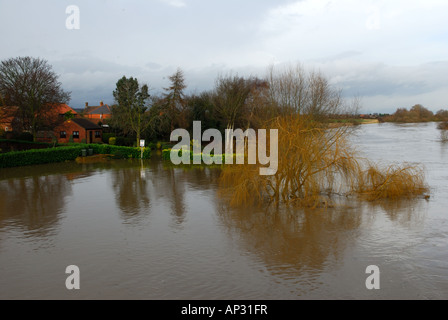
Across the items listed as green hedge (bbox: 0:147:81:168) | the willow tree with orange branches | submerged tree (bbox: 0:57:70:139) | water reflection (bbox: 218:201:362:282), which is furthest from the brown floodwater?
submerged tree (bbox: 0:57:70:139)

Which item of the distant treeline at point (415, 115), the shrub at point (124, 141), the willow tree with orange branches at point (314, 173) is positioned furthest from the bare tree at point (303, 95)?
the distant treeline at point (415, 115)

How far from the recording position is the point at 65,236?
10547mm

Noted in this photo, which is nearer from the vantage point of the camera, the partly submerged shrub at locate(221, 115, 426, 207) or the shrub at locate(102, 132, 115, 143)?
the partly submerged shrub at locate(221, 115, 426, 207)

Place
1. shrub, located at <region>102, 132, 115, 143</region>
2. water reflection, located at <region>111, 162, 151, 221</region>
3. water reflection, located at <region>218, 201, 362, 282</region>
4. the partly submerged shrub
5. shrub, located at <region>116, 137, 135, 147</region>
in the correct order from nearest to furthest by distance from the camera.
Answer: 1. water reflection, located at <region>218, 201, 362, 282</region>
2. the partly submerged shrub
3. water reflection, located at <region>111, 162, 151, 221</region>
4. shrub, located at <region>116, 137, 135, 147</region>
5. shrub, located at <region>102, 132, 115, 143</region>

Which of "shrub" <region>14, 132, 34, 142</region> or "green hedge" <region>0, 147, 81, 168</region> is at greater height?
"shrub" <region>14, 132, 34, 142</region>

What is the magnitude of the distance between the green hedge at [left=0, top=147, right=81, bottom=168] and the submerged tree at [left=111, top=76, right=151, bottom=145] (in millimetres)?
8363

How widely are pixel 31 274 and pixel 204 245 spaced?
4.21 m

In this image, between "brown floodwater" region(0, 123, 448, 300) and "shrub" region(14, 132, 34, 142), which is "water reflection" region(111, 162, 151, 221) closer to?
"brown floodwater" region(0, 123, 448, 300)

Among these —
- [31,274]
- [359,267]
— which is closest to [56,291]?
[31,274]

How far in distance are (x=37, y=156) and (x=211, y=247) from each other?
22968mm

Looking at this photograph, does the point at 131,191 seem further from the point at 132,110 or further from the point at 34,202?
the point at 132,110

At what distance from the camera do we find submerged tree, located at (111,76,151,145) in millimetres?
38125

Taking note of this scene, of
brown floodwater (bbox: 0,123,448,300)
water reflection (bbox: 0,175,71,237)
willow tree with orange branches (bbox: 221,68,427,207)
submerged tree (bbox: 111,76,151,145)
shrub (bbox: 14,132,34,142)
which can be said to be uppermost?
submerged tree (bbox: 111,76,151,145)

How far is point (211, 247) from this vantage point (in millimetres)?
9633
